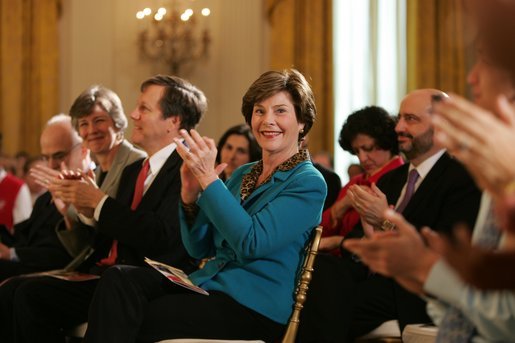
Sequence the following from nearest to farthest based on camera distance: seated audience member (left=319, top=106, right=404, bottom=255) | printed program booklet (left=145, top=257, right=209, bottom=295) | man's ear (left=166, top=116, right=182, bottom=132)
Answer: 1. printed program booklet (left=145, top=257, right=209, bottom=295)
2. man's ear (left=166, top=116, right=182, bottom=132)
3. seated audience member (left=319, top=106, right=404, bottom=255)

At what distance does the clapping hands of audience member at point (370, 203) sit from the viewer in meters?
3.39

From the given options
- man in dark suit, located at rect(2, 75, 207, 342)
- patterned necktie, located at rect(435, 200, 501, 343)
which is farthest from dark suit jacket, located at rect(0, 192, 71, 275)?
patterned necktie, located at rect(435, 200, 501, 343)

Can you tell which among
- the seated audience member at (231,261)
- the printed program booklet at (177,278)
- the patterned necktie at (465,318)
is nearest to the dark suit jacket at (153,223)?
the seated audience member at (231,261)

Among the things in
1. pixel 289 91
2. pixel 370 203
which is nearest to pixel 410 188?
pixel 370 203

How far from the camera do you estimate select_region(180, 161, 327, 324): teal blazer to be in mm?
2844

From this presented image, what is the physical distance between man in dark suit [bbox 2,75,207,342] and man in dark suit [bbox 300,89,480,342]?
2.23 ft

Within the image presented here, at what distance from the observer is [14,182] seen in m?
6.31

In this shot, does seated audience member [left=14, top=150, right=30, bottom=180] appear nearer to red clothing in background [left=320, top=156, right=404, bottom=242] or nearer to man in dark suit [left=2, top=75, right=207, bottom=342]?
man in dark suit [left=2, top=75, right=207, bottom=342]

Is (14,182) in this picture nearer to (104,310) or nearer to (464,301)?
(104,310)

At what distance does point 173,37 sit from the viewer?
35.4 ft

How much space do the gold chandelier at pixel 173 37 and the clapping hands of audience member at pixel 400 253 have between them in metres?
9.13

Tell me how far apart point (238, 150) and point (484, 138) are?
379cm

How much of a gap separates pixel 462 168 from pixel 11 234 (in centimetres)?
306

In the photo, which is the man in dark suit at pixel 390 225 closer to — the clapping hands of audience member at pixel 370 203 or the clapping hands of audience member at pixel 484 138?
the clapping hands of audience member at pixel 370 203
